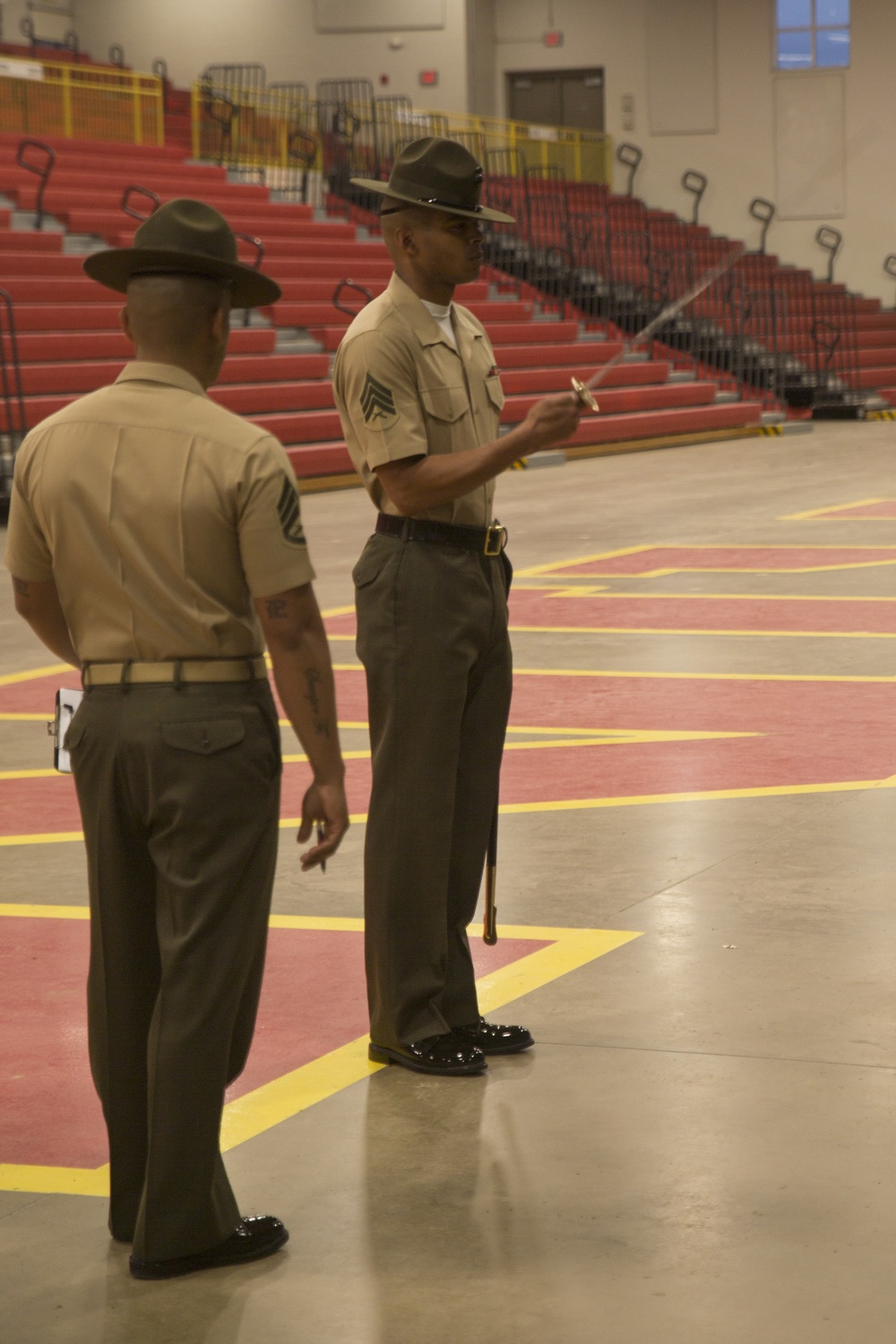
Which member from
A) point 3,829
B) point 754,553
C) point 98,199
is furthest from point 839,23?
point 3,829

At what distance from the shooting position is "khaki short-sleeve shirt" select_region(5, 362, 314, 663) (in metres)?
2.69

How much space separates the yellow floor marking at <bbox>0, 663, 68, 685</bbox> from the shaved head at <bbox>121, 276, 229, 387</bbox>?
18.6ft

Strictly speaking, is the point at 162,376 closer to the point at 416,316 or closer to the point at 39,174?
the point at 416,316

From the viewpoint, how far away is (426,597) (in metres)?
3.64

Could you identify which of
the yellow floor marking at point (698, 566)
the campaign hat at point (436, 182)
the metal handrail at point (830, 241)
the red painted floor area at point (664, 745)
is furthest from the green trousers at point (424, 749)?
the metal handrail at point (830, 241)

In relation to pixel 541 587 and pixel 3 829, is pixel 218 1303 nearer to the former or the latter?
pixel 3 829

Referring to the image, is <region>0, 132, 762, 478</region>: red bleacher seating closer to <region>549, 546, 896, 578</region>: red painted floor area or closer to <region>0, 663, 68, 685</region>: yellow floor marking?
<region>549, 546, 896, 578</region>: red painted floor area

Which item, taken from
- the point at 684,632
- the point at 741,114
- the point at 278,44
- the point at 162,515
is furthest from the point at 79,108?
the point at 162,515

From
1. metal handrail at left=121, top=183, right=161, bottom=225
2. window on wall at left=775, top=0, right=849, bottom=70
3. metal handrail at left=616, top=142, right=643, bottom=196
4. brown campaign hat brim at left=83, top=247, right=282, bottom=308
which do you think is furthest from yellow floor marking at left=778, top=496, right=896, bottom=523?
metal handrail at left=616, top=142, right=643, bottom=196

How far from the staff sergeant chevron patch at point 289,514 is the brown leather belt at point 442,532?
95 centimetres

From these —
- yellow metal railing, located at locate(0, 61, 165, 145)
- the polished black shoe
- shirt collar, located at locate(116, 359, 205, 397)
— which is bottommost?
the polished black shoe

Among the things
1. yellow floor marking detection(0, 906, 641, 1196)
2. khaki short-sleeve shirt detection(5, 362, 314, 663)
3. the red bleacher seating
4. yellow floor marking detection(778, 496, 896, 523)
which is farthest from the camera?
the red bleacher seating

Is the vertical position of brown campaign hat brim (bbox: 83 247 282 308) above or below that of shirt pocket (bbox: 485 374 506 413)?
above

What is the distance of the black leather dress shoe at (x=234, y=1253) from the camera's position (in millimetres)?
2871
